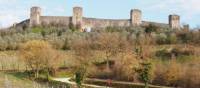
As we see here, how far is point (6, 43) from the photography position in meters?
92.2

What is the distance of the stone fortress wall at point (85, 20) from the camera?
378 feet

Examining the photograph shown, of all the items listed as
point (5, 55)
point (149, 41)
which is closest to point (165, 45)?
point (149, 41)

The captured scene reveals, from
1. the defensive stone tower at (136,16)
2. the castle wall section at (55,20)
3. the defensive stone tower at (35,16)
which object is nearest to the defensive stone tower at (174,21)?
the defensive stone tower at (136,16)

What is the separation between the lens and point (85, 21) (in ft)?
A: 389

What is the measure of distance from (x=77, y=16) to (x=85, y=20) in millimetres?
2865

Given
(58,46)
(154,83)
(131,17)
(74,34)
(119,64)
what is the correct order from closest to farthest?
(154,83) < (119,64) < (58,46) < (74,34) < (131,17)

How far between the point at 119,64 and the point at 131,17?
170 feet

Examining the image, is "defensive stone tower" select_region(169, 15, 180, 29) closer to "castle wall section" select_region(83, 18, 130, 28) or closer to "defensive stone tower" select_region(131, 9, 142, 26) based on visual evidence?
"defensive stone tower" select_region(131, 9, 142, 26)

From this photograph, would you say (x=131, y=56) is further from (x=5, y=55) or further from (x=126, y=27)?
(x=126, y=27)

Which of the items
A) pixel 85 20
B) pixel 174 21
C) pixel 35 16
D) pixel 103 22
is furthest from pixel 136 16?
pixel 35 16

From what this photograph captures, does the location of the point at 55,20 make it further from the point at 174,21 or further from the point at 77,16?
the point at 174,21

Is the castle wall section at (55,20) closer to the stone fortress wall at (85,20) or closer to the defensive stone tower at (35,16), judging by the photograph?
the stone fortress wall at (85,20)

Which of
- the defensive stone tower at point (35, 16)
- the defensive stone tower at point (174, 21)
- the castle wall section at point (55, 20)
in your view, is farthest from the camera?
the defensive stone tower at point (174, 21)

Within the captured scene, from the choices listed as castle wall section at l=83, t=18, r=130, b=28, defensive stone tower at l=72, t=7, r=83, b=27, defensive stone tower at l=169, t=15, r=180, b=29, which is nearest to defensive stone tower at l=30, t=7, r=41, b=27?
defensive stone tower at l=72, t=7, r=83, b=27
